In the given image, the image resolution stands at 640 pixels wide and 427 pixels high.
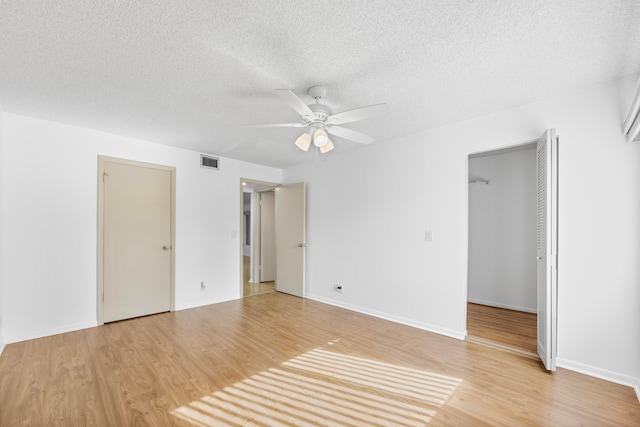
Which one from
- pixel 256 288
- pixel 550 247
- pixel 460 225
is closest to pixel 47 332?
pixel 256 288

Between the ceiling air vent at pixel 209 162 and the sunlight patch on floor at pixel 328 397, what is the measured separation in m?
3.20

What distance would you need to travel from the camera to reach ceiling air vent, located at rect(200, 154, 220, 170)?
4.42 m

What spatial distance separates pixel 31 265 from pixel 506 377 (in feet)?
15.4

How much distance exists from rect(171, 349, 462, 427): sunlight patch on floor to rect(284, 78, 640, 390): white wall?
119 cm

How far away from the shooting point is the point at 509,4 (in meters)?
1.49

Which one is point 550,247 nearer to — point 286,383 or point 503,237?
point 503,237

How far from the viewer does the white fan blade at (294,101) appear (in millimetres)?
1887

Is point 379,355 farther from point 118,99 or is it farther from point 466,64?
point 118,99

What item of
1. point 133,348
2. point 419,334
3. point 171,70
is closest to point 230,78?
point 171,70

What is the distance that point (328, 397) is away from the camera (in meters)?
2.03

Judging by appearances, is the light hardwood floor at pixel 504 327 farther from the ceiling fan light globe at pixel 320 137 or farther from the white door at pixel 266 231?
the white door at pixel 266 231

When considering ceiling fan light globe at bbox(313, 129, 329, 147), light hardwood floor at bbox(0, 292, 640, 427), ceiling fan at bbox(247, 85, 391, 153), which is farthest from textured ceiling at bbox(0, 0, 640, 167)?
light hardwood floor at bbox(0, 292, 640, 427)

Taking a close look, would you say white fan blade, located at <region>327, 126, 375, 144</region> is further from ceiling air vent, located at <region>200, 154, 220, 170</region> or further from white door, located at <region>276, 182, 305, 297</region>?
ceiling air vent, located at <region>200, 154, 220, 170</region>

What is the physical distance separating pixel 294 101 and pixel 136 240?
3.08 m
